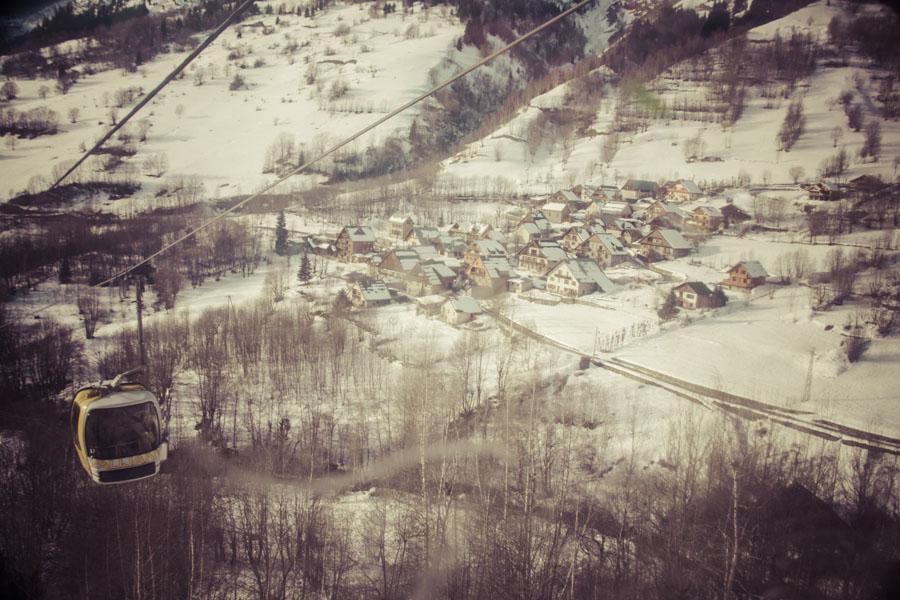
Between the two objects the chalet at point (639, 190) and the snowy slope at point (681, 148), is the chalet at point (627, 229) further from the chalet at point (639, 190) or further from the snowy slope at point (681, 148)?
the snowy slope at point (681, 148)

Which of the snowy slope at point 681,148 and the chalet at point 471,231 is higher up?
the snowy slope at point 681,148

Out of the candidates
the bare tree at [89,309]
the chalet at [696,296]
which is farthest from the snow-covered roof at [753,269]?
the bare tree at [89,309]

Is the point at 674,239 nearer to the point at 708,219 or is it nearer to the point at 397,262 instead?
the point at 708,219

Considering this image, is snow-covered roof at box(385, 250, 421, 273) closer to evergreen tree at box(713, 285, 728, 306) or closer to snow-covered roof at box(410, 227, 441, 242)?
snow-covered roof at box(410, 227, 441, 242)

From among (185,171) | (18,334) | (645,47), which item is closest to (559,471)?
(18,334)

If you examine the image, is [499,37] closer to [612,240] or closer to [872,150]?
[872,150]

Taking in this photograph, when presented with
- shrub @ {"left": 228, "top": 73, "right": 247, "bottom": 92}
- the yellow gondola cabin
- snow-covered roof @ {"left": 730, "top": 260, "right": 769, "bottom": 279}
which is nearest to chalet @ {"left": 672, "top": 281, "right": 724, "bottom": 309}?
snow-covered roof @ {"left": 730, "top": 260, "right": 769, "bottom": 279}
